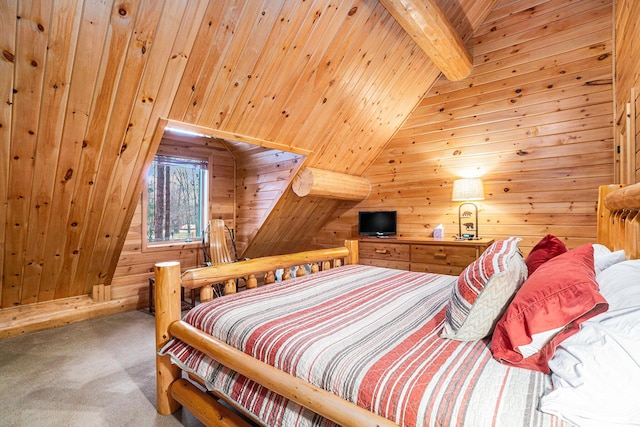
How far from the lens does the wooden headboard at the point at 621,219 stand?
1.43 m

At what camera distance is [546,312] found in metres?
0.99

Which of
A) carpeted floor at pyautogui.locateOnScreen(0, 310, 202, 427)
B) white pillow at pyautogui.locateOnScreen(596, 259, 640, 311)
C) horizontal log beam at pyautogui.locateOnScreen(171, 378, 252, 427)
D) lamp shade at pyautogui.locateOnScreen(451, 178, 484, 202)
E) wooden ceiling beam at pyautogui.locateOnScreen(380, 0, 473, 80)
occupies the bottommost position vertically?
carpeted floor at pyautogui.locateOnScreen(0, 310, 202, 427)

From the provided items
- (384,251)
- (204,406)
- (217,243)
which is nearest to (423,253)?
(384,251)

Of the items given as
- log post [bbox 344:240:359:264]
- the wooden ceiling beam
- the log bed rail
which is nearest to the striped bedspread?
the log bed rail

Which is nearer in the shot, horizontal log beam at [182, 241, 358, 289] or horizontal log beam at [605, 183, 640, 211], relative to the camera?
horizontal log beam at [605, 183, 640, 211]

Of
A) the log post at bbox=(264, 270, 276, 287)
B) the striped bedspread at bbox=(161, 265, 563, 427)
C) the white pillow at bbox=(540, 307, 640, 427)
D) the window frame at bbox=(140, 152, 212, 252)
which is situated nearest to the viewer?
the white pillow at bbox=(540, 307, 640, 427)

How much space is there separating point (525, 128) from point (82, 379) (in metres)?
4.43

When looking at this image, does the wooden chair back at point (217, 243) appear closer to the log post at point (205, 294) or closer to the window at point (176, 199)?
the window at point (176, 199)

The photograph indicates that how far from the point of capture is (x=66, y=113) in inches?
76.0

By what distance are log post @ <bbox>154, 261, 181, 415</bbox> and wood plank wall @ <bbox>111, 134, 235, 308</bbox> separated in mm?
2354

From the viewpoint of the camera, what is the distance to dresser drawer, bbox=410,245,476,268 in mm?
3283

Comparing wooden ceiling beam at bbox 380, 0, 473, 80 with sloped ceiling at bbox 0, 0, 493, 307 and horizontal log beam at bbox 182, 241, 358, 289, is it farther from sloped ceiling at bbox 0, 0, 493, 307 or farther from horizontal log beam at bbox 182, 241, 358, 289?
horizontal log beam at bbox 182, 241, 358, 289

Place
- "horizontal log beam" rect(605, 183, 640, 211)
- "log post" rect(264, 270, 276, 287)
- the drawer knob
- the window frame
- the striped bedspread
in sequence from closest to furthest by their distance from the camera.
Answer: the striped bedspread
"horizontal log beam" rect(605, 183, 640, 211)
"log post" rect(264, 270, 276, 287)
the drawer knob
the window frame

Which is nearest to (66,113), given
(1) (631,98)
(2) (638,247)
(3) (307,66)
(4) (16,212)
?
(4) (16,212)
